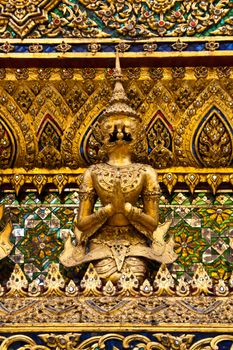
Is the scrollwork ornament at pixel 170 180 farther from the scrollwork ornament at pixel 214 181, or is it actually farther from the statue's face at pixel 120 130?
the statue's face at pixel 120 130

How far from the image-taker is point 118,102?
13.4 m

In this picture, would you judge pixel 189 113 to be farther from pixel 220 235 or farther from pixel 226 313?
pixel 226 313

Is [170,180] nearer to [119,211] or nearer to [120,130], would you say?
[120,130]

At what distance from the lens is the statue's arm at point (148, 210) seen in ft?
42.7

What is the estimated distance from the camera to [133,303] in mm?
12414

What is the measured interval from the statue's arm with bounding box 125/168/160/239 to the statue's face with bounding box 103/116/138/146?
0.77ft

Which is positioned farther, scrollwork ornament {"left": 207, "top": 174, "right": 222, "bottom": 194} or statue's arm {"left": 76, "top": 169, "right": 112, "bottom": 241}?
scrollwork ornament {"left": 207, "top": 174, "right": 222, "bottom": 194}

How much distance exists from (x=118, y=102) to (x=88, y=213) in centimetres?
74

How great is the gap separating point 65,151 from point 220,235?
1.19 metres

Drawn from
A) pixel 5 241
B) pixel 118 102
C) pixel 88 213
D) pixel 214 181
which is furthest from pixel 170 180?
pixel 5 241

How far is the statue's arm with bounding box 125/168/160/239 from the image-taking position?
1301 centimetres

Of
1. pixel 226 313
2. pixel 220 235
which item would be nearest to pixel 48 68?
pixel 220 235

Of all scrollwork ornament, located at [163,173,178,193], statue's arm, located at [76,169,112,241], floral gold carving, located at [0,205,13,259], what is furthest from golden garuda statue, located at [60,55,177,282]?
scrollwork ornament, located at [163,173,178,193]

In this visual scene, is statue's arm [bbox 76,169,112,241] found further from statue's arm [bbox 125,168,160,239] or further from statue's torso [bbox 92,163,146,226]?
statue's arm [bbox 125,168,160,239]
